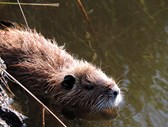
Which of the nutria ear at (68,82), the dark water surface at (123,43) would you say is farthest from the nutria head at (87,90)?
the dark water surface at (123,43)

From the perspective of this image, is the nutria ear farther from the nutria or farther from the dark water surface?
the dark water surface

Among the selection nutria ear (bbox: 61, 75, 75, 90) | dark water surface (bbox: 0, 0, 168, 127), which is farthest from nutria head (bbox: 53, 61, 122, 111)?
dark water surface (bbox: 0, 0, 168, 127)

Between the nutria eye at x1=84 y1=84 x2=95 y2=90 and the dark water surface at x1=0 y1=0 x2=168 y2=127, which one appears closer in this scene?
the dark water surface at x1=0 y1=0 x2=168 y2=127

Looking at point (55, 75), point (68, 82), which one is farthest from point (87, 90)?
point (55, 75)

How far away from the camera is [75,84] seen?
5223 millimetres

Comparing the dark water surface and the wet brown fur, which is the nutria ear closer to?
the wet brown fur

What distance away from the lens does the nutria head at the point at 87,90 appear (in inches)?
199

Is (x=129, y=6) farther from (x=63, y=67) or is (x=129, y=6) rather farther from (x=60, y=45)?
(x=63, y=67)

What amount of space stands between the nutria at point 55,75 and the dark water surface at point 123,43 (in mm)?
285

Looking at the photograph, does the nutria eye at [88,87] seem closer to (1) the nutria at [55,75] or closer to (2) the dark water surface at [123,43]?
(1) the nutria at [55,75]

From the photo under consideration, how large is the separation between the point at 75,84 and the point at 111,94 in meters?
0.43

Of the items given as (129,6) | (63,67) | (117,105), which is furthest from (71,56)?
(129,6)

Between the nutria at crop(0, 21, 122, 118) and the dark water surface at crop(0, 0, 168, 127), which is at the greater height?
the dark water surface at crop(0, 0, 168, 127)

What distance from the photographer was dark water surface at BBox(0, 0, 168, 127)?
502cm
